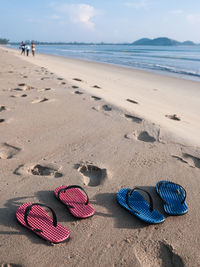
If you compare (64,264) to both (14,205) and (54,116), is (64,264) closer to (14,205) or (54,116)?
(14,205)

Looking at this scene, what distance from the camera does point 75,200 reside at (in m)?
2.20

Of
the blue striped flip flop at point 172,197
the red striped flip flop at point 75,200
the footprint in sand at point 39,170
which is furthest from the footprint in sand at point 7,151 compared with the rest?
the blue striped flip flop at point 172,197

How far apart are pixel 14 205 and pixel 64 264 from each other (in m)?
0.77

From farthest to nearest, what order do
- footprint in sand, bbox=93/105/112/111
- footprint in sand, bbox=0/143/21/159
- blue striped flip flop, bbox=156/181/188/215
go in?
footprint in sand, bbox=93/105/112/111 < footprint in sand, bbox=0/143/21/159 < blue striped flip flop, bbox=156/181/188/215

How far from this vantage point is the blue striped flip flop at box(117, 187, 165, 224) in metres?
2.03

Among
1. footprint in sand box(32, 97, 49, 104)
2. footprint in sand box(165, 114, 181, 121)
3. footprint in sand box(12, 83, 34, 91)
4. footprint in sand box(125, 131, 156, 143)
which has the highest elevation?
footprint in sand box(12, 83, 34, 91)

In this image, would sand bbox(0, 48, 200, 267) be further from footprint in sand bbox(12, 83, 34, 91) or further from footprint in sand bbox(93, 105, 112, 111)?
footprint in sand bbox(12, 83, 34, 91)

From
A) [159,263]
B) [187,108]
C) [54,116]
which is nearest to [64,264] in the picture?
[159,263]

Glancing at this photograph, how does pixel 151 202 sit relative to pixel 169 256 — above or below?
above

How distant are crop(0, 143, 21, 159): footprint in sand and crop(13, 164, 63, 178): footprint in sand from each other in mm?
331

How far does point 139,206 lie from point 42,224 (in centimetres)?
89

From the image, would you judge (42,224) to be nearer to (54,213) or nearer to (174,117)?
(54,213)

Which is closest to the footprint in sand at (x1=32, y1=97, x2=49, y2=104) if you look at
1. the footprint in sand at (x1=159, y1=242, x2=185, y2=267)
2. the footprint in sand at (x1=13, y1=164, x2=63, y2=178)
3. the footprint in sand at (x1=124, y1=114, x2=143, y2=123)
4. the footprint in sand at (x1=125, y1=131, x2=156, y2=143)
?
the footprint in sand at (x1=124, y1=114, x2=143, y2=123)

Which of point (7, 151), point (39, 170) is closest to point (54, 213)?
point (39, 170)
